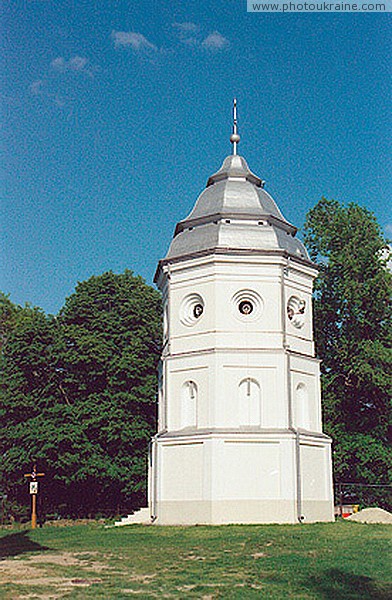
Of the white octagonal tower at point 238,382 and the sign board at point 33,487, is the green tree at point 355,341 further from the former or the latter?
the sign board at point 33,487

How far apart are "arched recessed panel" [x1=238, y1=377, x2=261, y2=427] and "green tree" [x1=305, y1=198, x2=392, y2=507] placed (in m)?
8.05

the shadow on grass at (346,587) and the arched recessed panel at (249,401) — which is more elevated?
the arched recessed panel at (249,401)

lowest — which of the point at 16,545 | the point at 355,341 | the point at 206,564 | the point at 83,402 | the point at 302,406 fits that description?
the point at 16,545

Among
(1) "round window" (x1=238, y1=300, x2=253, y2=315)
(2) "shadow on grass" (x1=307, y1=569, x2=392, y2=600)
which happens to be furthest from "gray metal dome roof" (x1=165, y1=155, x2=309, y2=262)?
(2) "shadow on grass" (x1=307, y1=569, x2=392, y2=600)

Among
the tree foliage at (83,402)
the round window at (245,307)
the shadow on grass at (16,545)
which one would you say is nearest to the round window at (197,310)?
the round window at (245,307)

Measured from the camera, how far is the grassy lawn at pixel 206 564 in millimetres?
11742

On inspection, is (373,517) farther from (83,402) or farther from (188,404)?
(83,402)

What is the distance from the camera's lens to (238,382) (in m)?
26.0

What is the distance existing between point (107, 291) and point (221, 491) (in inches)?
642

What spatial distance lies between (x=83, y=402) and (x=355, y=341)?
12.9m

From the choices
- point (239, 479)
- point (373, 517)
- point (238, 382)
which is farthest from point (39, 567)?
point (373, 517)

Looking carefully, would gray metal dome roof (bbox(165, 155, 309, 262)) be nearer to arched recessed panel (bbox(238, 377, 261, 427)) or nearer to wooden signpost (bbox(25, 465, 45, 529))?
arched recessed panel (bbox(238, 377, 261, 427))

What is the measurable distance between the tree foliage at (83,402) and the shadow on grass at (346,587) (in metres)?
20.6

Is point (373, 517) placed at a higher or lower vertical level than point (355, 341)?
lower
